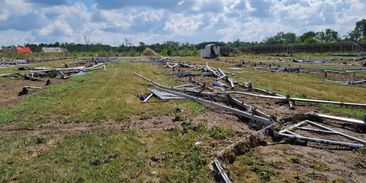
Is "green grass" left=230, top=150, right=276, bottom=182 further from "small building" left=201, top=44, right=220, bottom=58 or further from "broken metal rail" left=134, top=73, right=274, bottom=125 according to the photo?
"small building" left=201, top=44, right=220, bottom=58

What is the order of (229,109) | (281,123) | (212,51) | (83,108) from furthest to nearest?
(212,51) → (83,108) → (229,109) → (281,123)

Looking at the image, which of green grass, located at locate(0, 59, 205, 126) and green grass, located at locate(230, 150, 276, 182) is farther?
green grass, located at locate(0, 59, 205, 126)

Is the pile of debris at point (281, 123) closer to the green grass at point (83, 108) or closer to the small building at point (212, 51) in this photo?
the green grass at point (83, 108)

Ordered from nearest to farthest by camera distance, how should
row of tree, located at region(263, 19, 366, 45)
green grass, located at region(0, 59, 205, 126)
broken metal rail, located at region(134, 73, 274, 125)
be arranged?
broken metal rail, located at region(134, 73, 274, 125)
green grass, located at region(0, 59, 205, 126)
row of tree, located at region(263, 19, 366, 45)

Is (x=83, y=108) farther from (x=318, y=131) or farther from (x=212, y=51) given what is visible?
(x=212, y=51)

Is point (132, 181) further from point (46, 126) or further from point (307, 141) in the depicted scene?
point (46, 126)

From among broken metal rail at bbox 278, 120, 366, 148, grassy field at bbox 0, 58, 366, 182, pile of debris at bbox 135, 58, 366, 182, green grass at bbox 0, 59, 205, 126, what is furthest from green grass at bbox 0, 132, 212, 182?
broken metal rail at bbox 278, 120, 366, 148

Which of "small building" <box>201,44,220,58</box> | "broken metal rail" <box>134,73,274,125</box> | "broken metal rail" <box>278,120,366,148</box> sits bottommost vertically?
"broken metal rail" <box>278,120,366,148</box>

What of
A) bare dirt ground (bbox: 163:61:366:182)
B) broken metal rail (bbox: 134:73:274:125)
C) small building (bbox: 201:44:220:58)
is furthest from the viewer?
small building (bbox: 201:44:220:58)

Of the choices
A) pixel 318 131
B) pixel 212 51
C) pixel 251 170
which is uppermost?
pixel 212 51

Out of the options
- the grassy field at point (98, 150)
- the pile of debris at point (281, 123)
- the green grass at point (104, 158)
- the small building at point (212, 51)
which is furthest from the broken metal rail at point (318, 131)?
the small building at point (212, 51)

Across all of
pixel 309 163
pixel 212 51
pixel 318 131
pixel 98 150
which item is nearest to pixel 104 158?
pixel 98 150

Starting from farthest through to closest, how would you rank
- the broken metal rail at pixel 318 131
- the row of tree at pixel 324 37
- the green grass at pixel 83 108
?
the row of tree at pixel 324 37, the green grass at pixel 83 108, the broken metal rail at pixel 318 131

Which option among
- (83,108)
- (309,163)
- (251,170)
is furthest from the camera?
(83,108)
